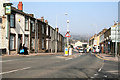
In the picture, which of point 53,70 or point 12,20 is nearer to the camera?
point 53,70

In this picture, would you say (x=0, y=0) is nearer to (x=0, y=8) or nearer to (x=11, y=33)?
(x=0, y=8)

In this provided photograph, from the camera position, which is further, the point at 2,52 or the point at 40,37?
the point at 40,37

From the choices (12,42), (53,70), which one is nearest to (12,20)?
(12,42)

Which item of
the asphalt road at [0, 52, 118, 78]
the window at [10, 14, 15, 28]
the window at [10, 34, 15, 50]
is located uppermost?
the window at [10, 14, 15, 28]

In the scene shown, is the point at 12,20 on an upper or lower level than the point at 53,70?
upper

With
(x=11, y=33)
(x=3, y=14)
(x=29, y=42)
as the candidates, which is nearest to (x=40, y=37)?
(x=29, y=42)

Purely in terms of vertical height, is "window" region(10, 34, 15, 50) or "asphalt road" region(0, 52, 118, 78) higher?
"window" region(10, 34, 15, 50)

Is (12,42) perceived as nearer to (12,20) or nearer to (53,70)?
(12,20)

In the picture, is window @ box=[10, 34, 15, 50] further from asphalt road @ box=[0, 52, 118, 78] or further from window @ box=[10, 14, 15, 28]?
asphalt road @ box=[0, 52, 118, 78]

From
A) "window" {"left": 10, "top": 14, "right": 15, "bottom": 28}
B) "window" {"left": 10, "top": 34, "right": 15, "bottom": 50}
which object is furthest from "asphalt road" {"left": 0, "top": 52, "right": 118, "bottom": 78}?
"window" {"left": 10, "top": 14, "right": 15, "bottom": 28}

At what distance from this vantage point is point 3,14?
30.1 m

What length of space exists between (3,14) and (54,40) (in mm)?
28979

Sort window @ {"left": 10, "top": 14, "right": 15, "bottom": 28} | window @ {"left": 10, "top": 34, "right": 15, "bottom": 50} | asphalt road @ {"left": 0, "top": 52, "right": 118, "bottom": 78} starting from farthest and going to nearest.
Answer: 1. window @ {"left": 10, "top": 14, "right": 15, "bottom": 28}
2. window @ {"left": 10, "top": 34, "right": 15, "bottom": 50}
3. asphalt road @ {"left": 0, "top": 52, "right": 118, "bottom": 78}

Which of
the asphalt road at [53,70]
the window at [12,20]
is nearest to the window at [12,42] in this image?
the window at [12,20]
